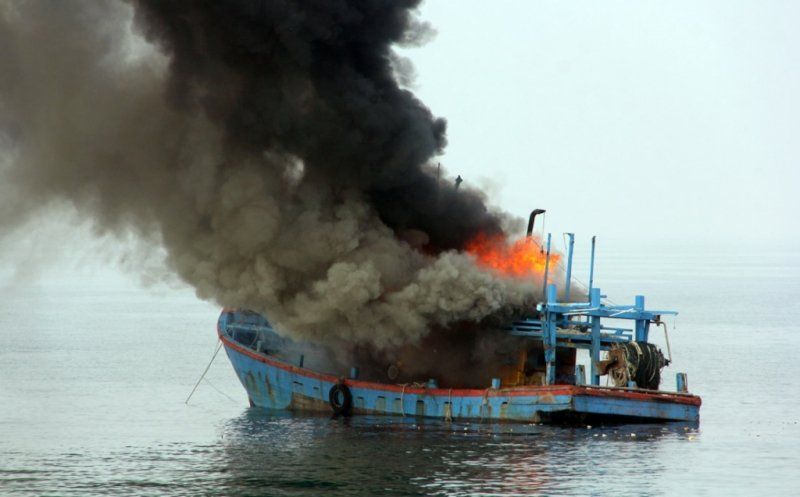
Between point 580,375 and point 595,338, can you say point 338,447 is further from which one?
point 595,338

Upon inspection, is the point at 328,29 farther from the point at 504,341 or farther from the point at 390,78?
the point at 504,341

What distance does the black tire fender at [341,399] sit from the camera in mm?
60281

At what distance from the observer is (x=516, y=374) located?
5900 cm

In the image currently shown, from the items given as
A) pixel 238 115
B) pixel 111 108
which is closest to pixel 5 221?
pixel 111 108

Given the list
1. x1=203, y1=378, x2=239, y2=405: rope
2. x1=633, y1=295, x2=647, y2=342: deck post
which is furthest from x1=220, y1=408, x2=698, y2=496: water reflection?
x1=203, y1=378, x2=239, y2=405: rope

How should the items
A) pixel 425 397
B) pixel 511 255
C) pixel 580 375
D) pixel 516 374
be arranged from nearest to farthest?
pixel 580 375 < pixel 425 397 < pixel 516 374 < pixel 511 255

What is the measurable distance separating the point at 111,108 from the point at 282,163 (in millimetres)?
7604

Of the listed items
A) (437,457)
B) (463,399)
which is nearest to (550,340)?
(463,399)

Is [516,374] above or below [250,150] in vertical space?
below

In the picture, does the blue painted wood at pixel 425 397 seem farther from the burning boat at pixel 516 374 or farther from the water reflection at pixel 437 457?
the water reflection at pixel 437 457

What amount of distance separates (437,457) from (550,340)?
8269 millimetres

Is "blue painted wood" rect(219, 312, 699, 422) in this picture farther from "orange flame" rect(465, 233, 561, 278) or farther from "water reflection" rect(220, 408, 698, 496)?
"orange flame" rect(465, 233, 561, 278)

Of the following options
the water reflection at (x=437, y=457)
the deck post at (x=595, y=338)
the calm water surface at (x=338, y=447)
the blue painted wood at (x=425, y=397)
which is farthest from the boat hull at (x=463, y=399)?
the deck post at (x=595, y=338)

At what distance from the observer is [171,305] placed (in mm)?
170875
